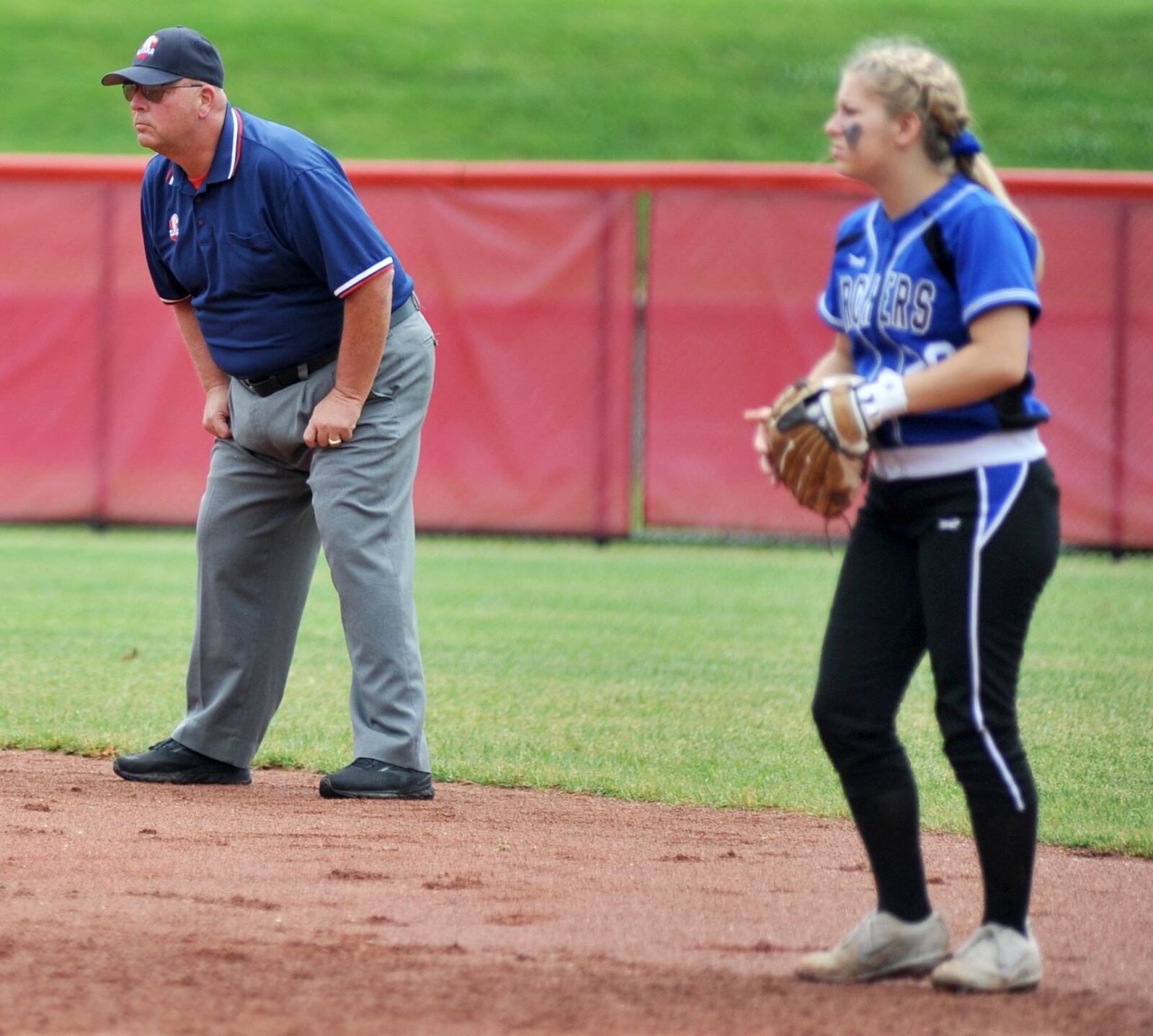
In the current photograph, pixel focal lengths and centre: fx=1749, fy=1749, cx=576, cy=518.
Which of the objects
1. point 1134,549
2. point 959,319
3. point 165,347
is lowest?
point 1134,549

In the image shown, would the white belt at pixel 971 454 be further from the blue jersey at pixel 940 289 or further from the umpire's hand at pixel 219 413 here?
the umpire's hand at pixel 219 413

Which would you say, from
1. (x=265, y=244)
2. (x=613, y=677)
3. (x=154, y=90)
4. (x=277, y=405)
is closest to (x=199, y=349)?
(x=277, y=405)

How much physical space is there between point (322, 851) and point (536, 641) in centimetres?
369

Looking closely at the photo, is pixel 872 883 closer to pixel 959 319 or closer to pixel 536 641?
pixel 959 319

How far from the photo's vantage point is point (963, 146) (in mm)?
3188

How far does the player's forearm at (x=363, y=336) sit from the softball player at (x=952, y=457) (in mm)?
1879

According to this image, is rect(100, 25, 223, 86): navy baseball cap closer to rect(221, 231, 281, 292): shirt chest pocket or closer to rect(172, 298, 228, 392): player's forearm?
rect(221, 231, 281, 292): shirt chest pocket

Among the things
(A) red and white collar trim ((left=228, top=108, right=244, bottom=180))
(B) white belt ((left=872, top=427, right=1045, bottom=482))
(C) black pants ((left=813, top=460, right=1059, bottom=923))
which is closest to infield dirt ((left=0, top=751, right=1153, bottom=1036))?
(C) black pants ((left=813, top=460, right=1059, bottom=923))

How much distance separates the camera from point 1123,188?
11.1 m

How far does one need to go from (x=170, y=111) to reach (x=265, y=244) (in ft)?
1.46

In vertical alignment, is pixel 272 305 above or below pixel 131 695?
above

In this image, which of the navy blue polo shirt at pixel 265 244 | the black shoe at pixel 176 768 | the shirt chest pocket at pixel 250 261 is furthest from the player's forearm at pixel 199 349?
the black shoe at pixel 176 768

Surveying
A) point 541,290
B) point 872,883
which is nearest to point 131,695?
point 872,883

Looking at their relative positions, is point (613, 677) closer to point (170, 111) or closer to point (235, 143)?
point (235, 143)
